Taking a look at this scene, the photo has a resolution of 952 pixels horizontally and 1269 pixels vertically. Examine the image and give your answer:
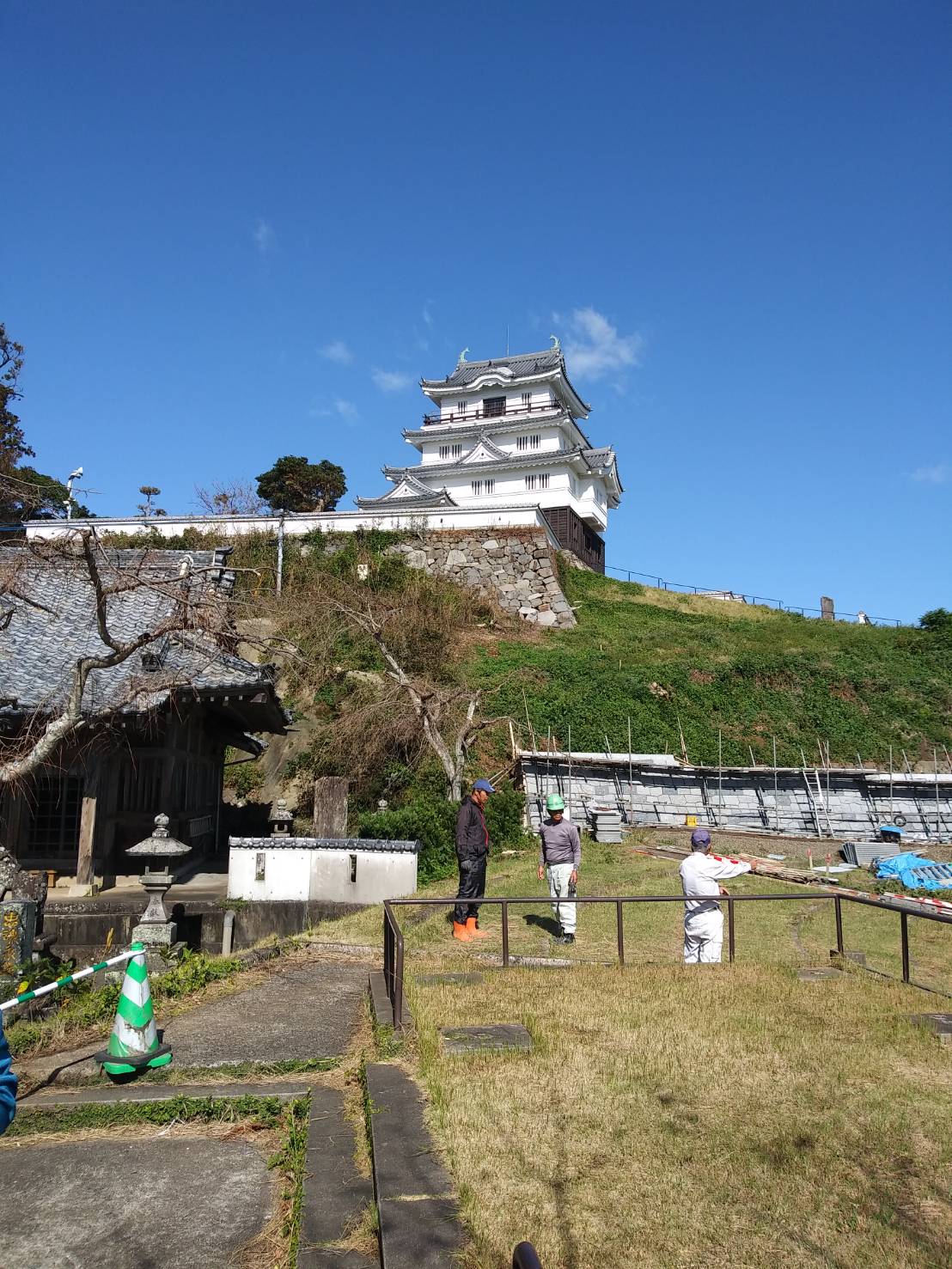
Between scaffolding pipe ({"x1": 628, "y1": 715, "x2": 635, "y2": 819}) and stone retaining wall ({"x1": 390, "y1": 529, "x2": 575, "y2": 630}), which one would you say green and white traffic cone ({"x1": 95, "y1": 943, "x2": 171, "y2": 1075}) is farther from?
stone retaining wall ({"x1": 390, "y1": 529, "x2": 575, "y2": 630})

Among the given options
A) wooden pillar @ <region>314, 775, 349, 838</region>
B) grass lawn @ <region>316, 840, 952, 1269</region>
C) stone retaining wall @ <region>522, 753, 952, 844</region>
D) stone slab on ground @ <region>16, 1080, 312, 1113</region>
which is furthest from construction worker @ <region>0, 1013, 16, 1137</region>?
stone retaining wall @ <region>522, 753, 952, 844</region>

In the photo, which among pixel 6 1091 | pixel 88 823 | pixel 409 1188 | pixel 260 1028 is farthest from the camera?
pixel 88 823

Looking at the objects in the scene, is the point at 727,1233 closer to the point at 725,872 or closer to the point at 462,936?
the point at 725,872

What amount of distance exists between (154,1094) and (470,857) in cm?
517

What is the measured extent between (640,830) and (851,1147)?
15781 millimetres

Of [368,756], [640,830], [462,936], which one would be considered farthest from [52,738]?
[640,830]

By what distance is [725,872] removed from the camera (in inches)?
342

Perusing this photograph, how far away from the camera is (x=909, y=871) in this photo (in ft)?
53.7

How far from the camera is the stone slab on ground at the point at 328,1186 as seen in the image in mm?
3773

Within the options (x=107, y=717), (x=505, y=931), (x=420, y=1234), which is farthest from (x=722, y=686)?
(x=420, y=1234)

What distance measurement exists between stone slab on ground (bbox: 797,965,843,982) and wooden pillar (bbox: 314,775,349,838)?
31.1 feet

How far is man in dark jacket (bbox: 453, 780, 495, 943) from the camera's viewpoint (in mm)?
10516

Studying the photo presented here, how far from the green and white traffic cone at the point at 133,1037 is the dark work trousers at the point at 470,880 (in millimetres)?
4542

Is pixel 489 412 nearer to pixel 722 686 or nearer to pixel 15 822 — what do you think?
pixel 722 686
